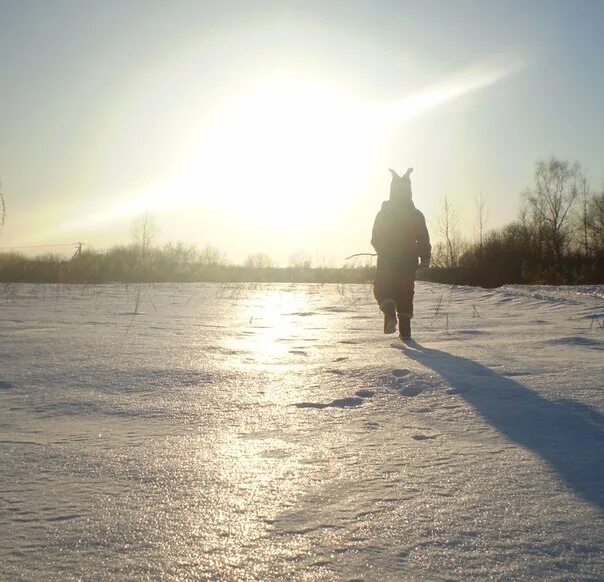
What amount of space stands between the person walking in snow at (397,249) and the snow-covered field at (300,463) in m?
1.04

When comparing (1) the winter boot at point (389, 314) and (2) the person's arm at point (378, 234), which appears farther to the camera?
(2) the person's arm at point (378, 234)

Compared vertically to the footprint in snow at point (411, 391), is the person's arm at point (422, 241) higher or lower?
higher

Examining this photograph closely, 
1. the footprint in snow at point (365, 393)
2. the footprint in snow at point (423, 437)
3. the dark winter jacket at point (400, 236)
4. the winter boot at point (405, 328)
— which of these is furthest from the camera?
the dark winter jacket at point (400, 236)

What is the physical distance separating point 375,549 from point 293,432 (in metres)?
0.87

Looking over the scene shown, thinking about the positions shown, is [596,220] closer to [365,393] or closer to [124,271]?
[124,271]

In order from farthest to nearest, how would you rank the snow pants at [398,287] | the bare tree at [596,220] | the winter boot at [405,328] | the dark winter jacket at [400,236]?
the bare tree at [596,220]
the dark winter jacket at [400,236]
the snow pants at [398,287]
the winter boot at [405,328]

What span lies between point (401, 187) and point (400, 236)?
18.1 inches

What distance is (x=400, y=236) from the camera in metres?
4.84

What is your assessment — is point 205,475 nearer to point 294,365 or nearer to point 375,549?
point 375,549

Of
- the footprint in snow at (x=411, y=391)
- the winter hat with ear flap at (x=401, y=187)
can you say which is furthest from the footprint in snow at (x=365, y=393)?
the winter hat with ear flap at (x=401, y=187)

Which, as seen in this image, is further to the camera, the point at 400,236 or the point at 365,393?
the point at 400,236

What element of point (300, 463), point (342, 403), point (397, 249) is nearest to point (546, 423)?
point (342, 403)

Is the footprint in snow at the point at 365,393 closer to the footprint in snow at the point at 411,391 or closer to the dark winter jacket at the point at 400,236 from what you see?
the footprint in snow at the point at 411,391

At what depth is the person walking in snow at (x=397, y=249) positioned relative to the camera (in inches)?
187
